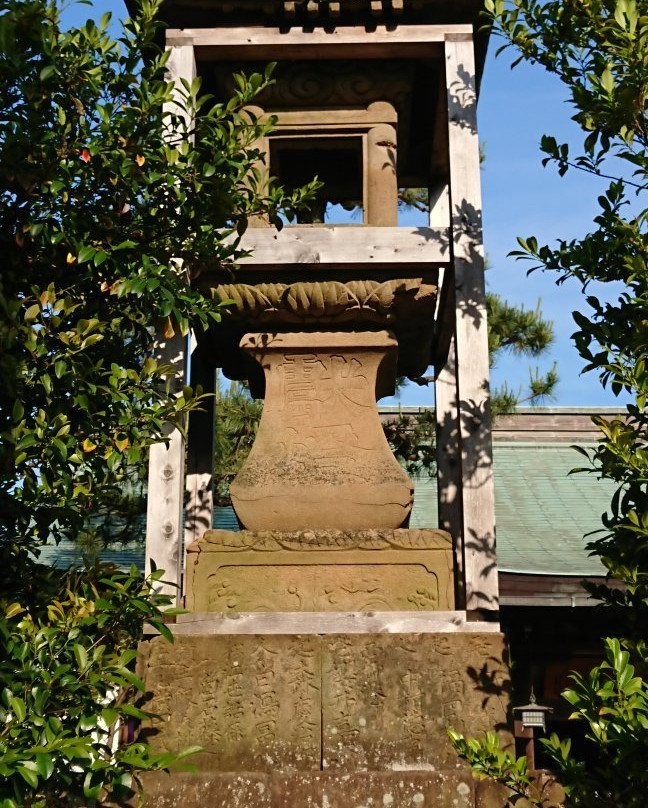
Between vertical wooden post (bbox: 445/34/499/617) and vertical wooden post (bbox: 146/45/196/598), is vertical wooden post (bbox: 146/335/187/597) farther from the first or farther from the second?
vertical wooden post (bbox: 445/34/499/617)

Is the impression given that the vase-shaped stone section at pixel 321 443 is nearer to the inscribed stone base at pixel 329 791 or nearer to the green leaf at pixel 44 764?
the inscribed stone base at pixel 329 791

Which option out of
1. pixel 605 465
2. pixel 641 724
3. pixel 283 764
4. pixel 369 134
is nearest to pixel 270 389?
pixel 369 134

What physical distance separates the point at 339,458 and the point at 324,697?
1.19 metres

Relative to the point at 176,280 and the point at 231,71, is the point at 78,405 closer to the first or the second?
the point at 176,280

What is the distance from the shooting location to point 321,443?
5.08 m

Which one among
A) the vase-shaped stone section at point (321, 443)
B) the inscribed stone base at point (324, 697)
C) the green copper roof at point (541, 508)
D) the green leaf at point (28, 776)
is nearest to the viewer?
the green leaf at point (28, 776)

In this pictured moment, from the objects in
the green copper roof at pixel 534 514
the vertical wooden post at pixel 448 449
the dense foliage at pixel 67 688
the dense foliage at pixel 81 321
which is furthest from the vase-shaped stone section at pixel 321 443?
the green copper roof at pixel 534 514

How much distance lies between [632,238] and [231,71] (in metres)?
2.70

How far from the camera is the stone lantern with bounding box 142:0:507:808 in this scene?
13.9 ft

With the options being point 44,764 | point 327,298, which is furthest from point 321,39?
point 44,764

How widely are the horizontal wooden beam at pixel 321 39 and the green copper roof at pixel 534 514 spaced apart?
3.60m

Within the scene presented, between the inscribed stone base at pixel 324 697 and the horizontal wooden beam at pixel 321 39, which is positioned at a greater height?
the horizontal wooden beam at pixel 321 39

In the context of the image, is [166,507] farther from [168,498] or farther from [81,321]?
[81,321]

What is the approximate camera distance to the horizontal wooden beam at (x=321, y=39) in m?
5.36
